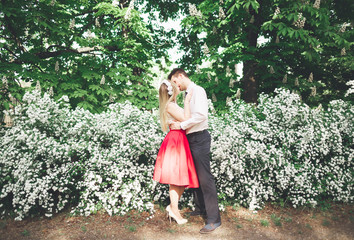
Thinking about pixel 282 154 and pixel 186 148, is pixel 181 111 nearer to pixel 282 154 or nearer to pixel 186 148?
pixel 186 148

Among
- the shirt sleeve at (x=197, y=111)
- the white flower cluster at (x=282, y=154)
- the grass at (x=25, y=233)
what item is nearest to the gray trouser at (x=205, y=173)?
the shirt sleeve at (x=197, y=111)

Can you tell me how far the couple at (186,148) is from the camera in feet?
12.1

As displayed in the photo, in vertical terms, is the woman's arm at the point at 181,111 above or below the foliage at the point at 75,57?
below

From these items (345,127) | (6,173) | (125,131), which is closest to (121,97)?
(125,131)

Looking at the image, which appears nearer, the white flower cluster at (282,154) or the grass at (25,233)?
the grass at (25,233)

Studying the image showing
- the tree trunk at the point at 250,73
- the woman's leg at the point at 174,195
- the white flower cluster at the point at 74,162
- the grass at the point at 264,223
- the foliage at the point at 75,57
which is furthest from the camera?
the tree trunk at the point at 250,73

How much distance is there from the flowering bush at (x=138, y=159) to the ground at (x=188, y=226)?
0.18 meters

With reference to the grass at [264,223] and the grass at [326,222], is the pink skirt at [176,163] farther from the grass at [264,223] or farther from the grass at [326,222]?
the grass at [326,222]

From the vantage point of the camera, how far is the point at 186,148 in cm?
382

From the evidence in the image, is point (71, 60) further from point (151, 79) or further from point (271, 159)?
point (271, 159)

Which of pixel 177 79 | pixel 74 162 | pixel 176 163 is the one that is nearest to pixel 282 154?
pixel 176 163

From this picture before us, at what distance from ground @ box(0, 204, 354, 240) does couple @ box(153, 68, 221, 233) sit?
0.83 feet

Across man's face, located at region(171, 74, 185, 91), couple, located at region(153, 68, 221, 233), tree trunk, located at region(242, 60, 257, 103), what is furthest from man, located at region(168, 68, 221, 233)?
tree trunk, located at region(242, 60, 257, 103)

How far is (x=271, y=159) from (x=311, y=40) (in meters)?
3.61
